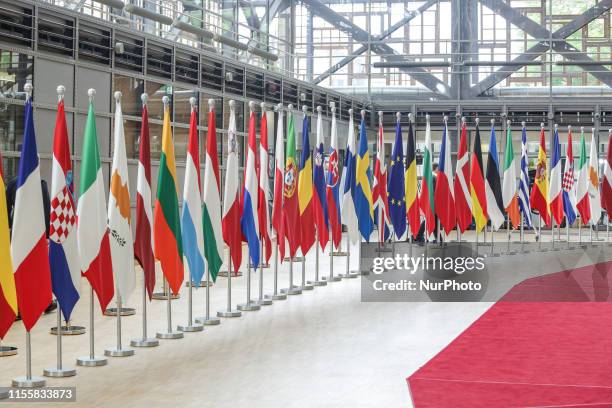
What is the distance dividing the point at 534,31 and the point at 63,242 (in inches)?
952

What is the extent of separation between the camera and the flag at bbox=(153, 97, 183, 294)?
934cm

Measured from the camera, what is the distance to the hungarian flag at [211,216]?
10406mm

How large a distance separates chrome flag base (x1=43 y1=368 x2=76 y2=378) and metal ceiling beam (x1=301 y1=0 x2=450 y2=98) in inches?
906

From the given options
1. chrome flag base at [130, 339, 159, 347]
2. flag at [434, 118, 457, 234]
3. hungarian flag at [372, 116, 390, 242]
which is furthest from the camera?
flag at [434, 118, 457, 234]

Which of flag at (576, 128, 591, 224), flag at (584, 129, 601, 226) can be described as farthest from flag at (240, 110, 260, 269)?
flag at (584, 129, 601, 226)

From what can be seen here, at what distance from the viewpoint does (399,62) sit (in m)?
30.0

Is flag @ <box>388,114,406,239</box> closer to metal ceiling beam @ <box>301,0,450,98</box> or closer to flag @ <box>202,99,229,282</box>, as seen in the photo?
flag @ <box>202,99,229,282</box>

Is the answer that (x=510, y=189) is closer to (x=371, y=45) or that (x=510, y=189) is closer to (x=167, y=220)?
(x=371, y=45)

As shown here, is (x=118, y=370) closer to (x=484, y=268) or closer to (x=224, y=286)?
(x=224, y=286)

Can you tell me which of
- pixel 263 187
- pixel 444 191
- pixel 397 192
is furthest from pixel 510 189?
pixel 263 187

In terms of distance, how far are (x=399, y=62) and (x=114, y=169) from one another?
22101 mm

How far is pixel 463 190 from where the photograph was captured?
18.1m

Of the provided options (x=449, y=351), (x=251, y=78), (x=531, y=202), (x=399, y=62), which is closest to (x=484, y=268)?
(x=531, y=202)

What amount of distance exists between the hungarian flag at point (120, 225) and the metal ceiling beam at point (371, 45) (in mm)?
21571
